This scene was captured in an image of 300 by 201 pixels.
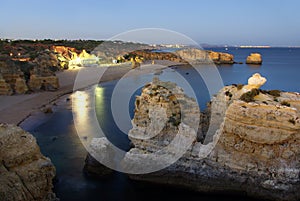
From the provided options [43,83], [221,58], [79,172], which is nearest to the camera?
[79,172]

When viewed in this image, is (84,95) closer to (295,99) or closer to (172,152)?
(172,152)

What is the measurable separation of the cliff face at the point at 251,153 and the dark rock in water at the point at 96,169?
2.40 m

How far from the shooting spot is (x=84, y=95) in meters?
41.8

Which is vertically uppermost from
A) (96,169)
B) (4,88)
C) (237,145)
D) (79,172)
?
(237,145)

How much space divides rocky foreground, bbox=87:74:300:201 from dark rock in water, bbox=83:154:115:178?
922 millimetres

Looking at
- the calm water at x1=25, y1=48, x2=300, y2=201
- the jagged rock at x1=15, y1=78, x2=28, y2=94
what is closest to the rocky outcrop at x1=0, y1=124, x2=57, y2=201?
the calm water at x1=25, y1=48, x2=300, y2=201

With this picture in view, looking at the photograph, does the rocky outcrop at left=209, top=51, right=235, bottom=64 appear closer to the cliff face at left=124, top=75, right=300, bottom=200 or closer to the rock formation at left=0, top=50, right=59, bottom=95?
the rock formation at left=0, top=50, right=59, bottom=95

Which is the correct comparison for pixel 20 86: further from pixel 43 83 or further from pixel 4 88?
pixel 43 83

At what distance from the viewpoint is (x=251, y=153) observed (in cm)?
1192

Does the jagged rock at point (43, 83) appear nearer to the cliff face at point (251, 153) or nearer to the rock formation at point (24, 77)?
the rock formation at point (24, 77)

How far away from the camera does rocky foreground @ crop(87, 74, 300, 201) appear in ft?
37.4

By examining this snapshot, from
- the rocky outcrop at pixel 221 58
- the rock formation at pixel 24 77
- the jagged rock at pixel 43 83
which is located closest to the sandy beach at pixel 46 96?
the jagged rock at pixel 43 83

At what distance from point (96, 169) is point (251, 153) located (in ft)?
26.0

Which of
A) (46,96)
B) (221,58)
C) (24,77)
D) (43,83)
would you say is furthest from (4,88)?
(221,58)
